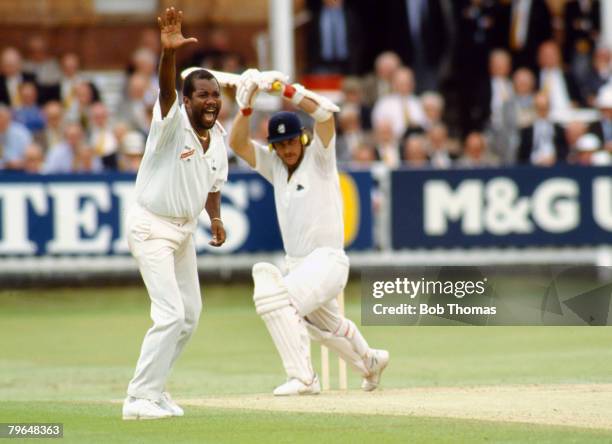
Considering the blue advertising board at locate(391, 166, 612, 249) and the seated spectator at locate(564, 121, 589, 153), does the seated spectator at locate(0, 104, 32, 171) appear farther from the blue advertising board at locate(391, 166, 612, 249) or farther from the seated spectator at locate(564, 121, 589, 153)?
the seated spectator at locate(564, 121, 589, 153)

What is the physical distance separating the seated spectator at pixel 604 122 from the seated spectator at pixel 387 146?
2548 millimetres

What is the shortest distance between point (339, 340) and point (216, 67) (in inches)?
416

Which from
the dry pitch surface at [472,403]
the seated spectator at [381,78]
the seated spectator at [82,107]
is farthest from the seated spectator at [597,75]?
the dry pitch surface at [472,403]

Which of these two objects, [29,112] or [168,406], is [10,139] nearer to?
[29,112]

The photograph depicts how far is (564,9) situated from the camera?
77.5 feet

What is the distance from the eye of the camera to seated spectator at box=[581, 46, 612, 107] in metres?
22.0

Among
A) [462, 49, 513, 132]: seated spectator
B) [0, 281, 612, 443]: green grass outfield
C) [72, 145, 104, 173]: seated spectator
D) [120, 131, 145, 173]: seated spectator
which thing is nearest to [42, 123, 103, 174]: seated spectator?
[72, 145, 104, 173]: seated spectator

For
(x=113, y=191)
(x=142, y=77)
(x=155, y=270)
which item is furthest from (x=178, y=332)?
(x=142, y=77)

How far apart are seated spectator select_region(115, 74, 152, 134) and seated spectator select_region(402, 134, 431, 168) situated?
3341mm

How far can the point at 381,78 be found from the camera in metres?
22.4

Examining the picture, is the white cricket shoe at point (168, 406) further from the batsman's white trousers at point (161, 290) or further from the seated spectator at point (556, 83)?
the seated spectator at point (556, 83)

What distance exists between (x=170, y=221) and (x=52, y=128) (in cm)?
1076

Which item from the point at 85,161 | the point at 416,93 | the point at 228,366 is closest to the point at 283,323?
the point at 228,366

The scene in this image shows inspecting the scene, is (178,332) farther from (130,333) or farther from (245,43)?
(245,43)
